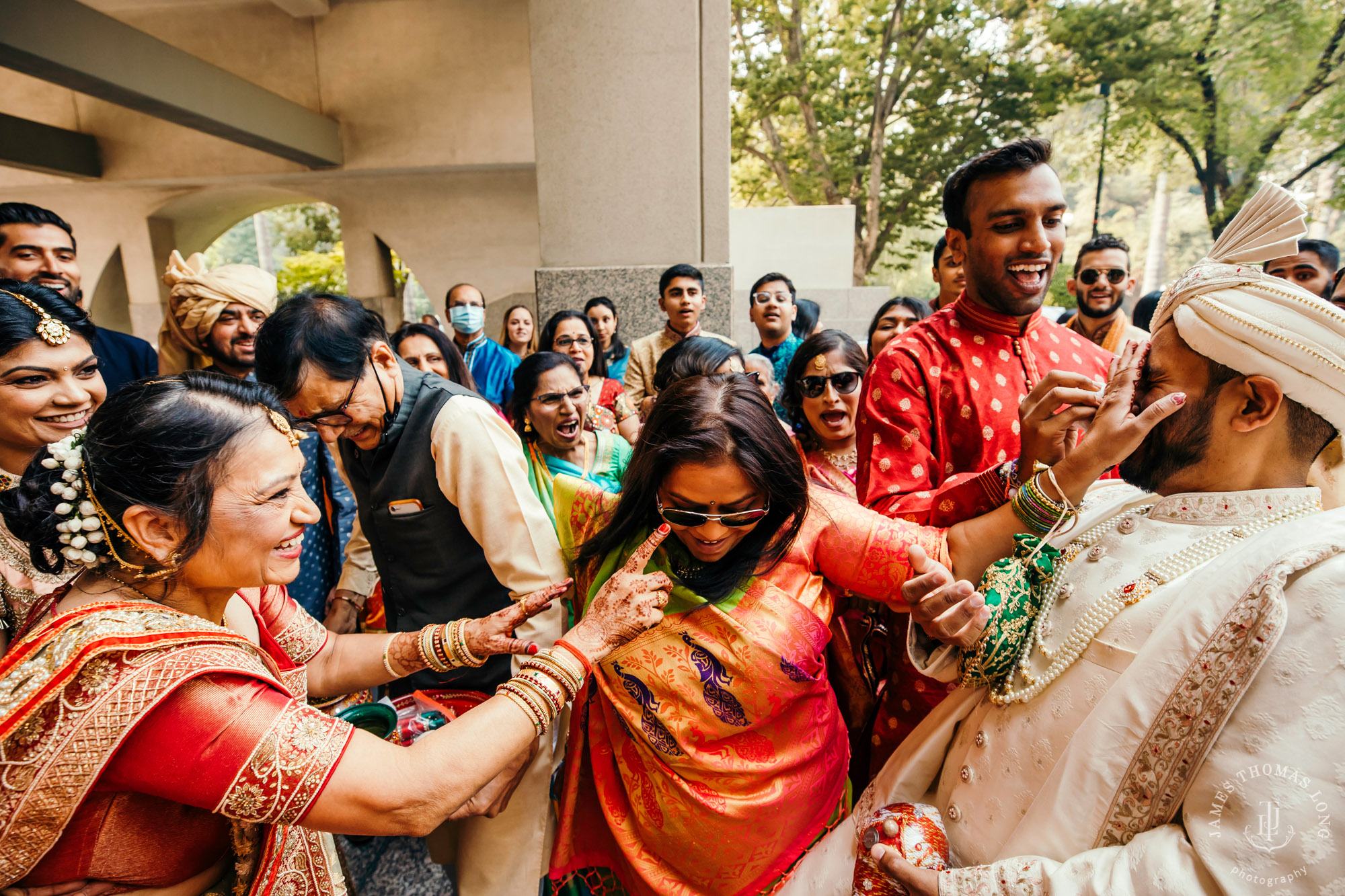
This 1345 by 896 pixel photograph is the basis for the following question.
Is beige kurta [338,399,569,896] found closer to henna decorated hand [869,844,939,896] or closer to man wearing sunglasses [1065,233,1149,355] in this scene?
henna decorated hand [869,844,939,896]

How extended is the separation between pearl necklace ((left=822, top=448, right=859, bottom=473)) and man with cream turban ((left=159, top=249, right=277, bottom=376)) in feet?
8.74

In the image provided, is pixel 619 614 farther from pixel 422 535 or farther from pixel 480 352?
pixel 480 352

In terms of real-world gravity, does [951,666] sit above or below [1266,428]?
below

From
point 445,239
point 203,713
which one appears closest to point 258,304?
point 203,713

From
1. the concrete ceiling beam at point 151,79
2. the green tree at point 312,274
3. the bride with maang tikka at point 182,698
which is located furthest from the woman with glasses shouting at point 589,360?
the green tree at point 312,274

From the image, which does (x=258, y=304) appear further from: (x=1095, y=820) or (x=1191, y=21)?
(x=1191, y=21)

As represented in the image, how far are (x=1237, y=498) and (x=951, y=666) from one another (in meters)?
0.64

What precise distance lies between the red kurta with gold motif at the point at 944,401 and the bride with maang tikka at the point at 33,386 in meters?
2.18

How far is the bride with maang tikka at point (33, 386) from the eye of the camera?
1724 mm

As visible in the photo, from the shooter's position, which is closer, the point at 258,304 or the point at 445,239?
the point at 258,304

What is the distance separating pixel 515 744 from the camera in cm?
138

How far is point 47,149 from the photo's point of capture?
34.0 ft

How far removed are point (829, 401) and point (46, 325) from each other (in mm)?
2570

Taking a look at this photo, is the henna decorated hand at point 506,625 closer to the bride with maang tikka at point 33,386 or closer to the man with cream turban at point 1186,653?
the man with cream turban at point 1186,653
